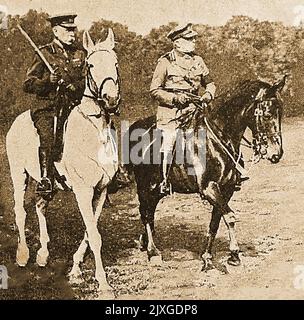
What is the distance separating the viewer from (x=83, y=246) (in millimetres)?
7297

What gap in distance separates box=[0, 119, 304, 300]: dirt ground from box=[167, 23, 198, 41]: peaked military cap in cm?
71

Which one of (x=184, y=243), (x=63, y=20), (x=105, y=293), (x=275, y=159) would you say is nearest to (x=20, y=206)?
(x=105, y=293)

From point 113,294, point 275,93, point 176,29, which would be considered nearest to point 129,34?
point 176,29

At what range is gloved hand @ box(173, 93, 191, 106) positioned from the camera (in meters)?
7.23

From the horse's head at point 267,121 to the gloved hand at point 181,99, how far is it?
1.03 feet

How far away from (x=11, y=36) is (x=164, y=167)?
0.96 meters

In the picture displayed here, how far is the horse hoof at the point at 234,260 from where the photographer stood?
7297mm

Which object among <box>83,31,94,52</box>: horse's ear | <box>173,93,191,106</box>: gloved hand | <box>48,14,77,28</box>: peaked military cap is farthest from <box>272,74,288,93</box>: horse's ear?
<box>48,14,77,28</box>: peaked military cap

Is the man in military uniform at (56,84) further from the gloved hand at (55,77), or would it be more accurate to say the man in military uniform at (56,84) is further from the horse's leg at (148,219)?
the horse's leg at (148,219)

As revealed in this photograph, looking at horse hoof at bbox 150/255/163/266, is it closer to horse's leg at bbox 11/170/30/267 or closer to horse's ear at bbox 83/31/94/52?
horse's leg at bbox 11/170/30/267

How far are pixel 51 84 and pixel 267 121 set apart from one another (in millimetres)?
1037

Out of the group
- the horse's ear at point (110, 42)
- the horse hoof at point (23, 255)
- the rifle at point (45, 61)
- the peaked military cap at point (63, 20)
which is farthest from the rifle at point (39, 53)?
the horse hoof at point (23, 255)

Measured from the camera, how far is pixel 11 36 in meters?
7.25

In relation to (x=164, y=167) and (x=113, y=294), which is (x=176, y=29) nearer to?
(x=164, y=167)
